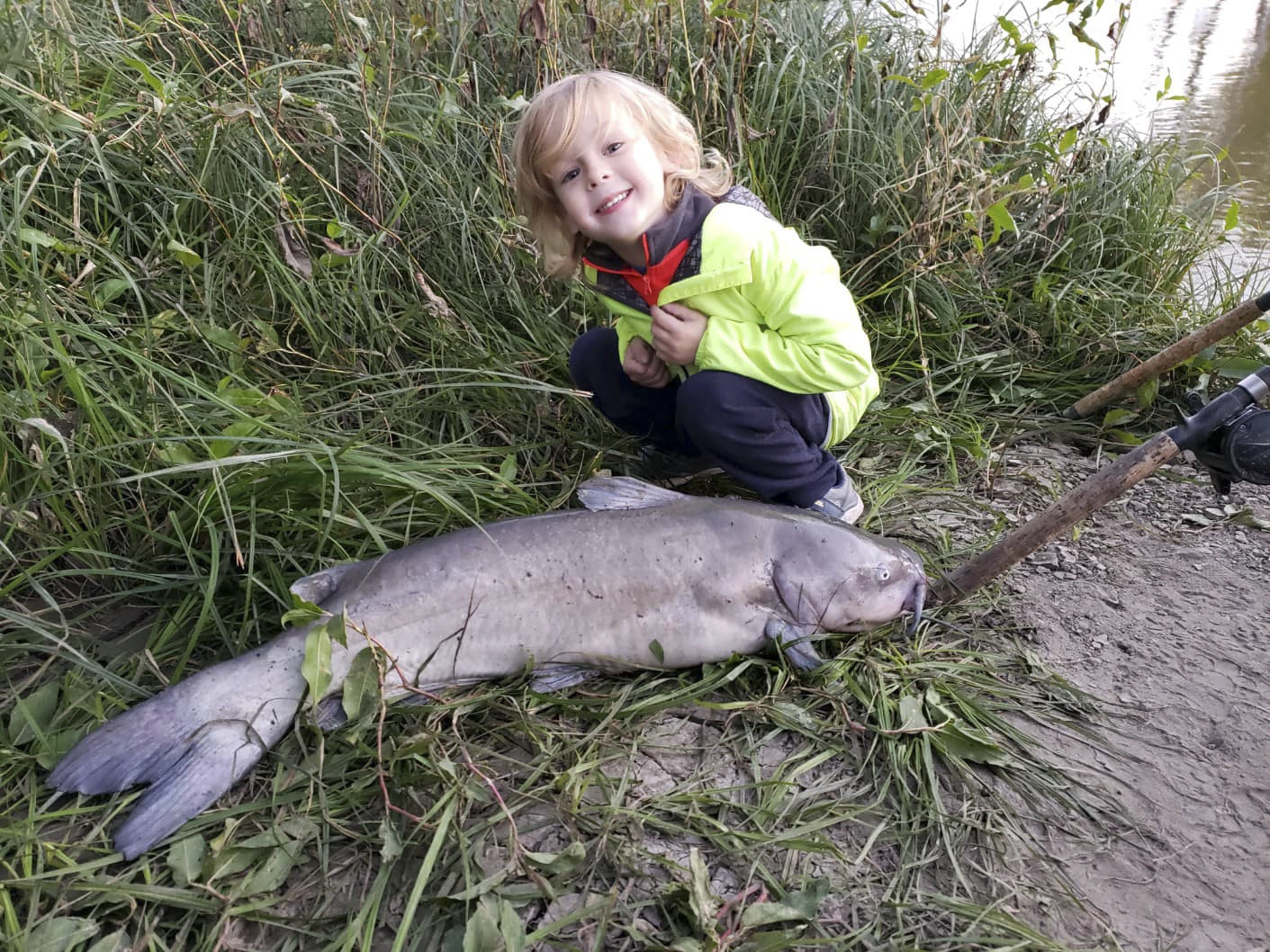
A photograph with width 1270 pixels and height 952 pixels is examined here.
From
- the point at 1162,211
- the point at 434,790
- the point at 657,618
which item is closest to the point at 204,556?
the point at 434,790

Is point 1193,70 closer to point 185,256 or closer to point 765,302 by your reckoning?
point 765,302

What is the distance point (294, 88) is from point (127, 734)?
238 centimetres

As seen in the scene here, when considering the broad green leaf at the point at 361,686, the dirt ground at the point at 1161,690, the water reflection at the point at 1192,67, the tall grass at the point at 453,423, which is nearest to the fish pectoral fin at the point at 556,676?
the tall grass at the point at 453,423

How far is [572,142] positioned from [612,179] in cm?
13

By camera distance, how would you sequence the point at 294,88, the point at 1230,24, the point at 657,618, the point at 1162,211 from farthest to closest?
the point at 1230,24
the point at 1162,211
the point at 294,88
the point at 657,618

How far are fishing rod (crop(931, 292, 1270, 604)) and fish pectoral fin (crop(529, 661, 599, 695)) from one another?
1044mm

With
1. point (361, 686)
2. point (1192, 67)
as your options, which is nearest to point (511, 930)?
point (361, 686)

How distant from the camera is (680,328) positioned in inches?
91.9

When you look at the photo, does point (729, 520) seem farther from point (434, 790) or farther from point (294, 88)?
point (294, 88)

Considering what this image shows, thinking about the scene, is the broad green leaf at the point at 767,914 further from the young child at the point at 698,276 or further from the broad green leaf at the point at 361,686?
the young child at the point at 698,276

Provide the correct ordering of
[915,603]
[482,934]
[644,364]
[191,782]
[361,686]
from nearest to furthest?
[482,934]
[191,782]
[361,686]
[915,603]
[644,364]

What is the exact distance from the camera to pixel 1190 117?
5.96m

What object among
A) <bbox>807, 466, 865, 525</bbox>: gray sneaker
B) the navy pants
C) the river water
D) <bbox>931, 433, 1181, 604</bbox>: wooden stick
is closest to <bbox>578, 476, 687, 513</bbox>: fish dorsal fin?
the navy pants

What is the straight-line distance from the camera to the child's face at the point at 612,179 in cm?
222
